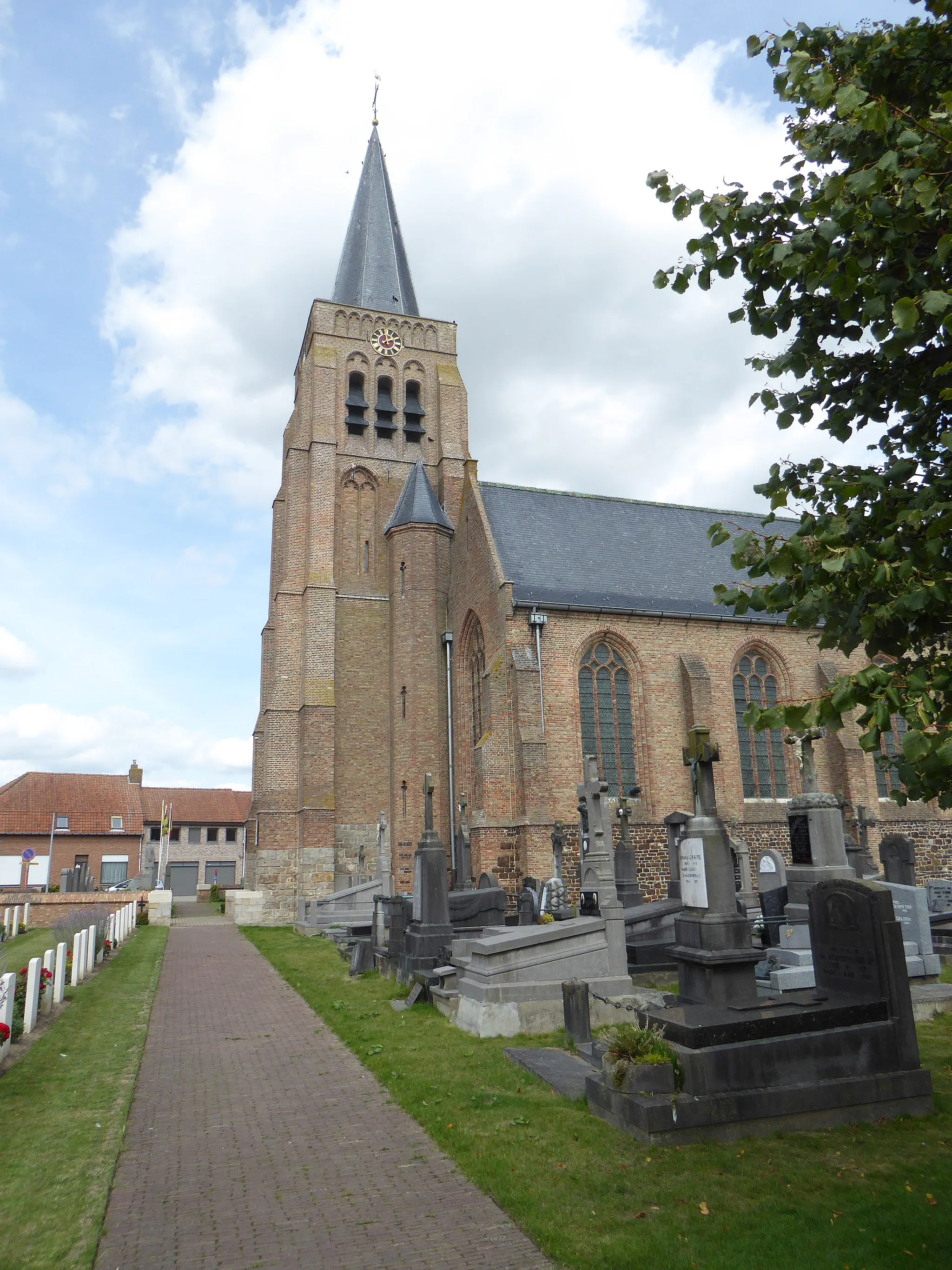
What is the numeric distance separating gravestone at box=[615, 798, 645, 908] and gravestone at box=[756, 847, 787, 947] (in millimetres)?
2146

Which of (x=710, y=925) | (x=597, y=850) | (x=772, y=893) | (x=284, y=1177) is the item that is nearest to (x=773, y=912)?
(x=772, y=893)

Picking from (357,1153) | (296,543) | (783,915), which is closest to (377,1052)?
(357,1153)

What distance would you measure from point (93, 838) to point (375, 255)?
31.6m

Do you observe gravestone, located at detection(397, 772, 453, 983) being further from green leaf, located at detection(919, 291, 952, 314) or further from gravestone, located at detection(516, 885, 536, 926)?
green leaf, located at detection(919, 291, 952, 314)

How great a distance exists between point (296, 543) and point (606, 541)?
10.5 m

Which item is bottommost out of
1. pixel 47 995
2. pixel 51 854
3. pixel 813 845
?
pixel 47 995

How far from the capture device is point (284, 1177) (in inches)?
218

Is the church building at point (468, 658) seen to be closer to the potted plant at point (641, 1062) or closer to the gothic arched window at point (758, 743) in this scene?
the gothic arched window at point (758, 743)

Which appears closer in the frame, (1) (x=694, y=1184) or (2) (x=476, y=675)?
(1) (x=694, y=1184)

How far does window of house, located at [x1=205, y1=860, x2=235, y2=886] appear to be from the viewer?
5388 centimetres

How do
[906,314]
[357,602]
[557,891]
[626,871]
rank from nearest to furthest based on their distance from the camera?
[906,314]
[557,891]
[626,871]
[357,602]

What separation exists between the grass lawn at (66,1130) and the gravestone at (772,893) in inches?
316

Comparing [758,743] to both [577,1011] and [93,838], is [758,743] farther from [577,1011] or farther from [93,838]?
[93,838]

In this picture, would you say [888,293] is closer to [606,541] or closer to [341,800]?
[606,541]
